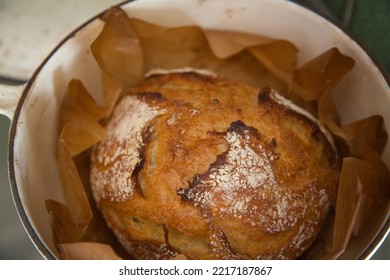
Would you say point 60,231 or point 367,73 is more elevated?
point 367,73

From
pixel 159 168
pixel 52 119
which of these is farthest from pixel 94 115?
pixel 159 168

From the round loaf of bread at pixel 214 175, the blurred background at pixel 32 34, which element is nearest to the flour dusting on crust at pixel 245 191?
the round loaf of bread at pixel 214 175

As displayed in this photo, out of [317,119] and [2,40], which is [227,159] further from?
[2,40]

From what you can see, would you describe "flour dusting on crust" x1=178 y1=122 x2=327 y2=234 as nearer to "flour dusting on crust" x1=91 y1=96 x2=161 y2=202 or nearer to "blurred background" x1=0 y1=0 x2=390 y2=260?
"flour dusting on crust" x1=91 y1=96 x2=161 y2=202

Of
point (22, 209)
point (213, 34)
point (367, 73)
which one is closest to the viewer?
point (22, 209)

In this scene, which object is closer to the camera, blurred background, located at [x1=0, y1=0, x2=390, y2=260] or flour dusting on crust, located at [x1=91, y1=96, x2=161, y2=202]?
flour dusting on crust, located at [x1=91, y1=96, x2=161, y2=202]

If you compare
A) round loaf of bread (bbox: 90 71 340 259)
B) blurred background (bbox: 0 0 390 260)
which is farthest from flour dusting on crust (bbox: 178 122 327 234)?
blurred background (bbox: 0 0 390 260)
